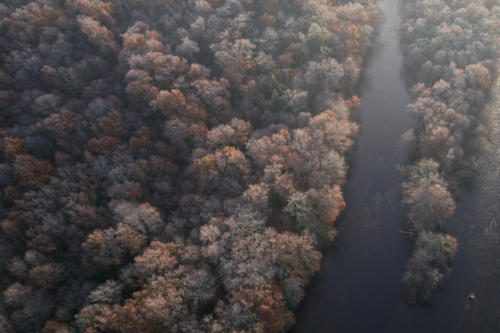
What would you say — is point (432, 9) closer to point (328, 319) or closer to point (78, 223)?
point (328, 319)

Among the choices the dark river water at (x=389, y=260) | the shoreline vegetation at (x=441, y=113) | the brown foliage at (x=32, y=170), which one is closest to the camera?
the dark river water at (x=389, y=260)

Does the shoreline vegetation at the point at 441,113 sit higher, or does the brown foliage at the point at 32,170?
the shoreline vegetation at the point at 441,113

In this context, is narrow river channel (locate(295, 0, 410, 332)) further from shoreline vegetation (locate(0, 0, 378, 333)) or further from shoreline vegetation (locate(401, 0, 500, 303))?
shoreline vegetation (locate(0, 0, 378, 333))

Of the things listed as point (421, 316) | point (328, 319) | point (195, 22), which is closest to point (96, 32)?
point (195, 22)

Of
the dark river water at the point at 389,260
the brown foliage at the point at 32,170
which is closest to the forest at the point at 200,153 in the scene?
the brown foliage at the point at 32,170

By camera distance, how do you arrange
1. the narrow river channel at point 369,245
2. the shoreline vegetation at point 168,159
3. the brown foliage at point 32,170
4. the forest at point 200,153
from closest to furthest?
1. the shoreline vegetation at point 168,159
2. the forest at point 200,153
3. the brown foliage at point 32,170
4. the narrow river channel at point 369,245

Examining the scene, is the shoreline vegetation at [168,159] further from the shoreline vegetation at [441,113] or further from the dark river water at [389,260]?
the shoreline vegetation at [441,113]

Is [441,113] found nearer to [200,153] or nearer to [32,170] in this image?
[200,153]
